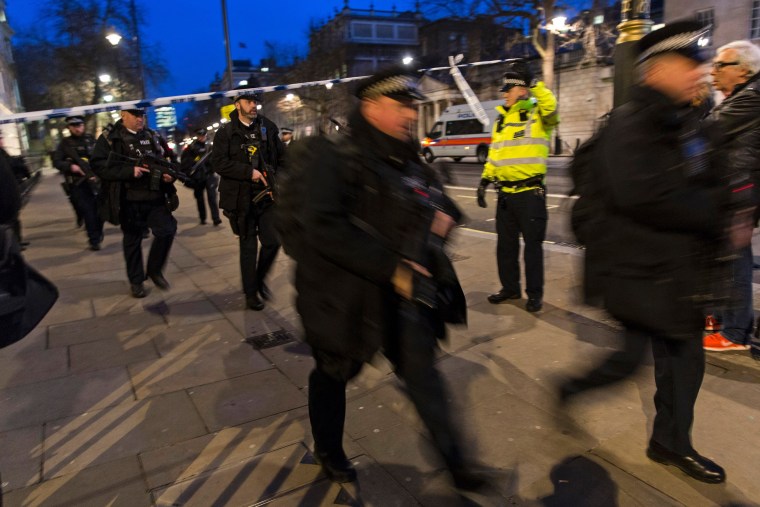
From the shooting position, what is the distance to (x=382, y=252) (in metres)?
1.94

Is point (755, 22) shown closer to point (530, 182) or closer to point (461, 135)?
point (461, 135)

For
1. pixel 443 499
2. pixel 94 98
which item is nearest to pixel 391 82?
pixel 443 499

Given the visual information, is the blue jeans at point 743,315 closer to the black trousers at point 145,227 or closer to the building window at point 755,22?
the black trousers at point 145,227

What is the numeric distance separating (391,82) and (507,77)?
2.57 m

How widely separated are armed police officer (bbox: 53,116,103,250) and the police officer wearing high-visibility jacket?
6.44 metres

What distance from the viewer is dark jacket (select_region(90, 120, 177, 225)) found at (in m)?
5.29

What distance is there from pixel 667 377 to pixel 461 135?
999 inches

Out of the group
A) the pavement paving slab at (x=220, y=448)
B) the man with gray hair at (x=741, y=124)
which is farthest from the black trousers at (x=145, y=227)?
the man with gray hair at (x=741, y=124)

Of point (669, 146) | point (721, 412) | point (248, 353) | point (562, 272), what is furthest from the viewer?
point (562, 272)

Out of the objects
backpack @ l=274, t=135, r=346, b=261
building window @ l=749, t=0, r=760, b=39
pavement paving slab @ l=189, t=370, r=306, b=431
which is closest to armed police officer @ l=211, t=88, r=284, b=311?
pavement paving slab @ l=189, t=370, r=306, b=431

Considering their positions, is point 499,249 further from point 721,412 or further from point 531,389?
point 721,412

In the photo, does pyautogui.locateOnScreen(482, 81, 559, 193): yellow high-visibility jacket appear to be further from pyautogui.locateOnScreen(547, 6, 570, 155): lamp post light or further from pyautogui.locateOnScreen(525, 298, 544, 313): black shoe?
pyautogui.locateOnScreen(547, 6, 570, 155): lamp post light

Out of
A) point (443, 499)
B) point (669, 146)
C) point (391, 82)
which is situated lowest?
point (443, 499)

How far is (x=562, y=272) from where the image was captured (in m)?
5.73
